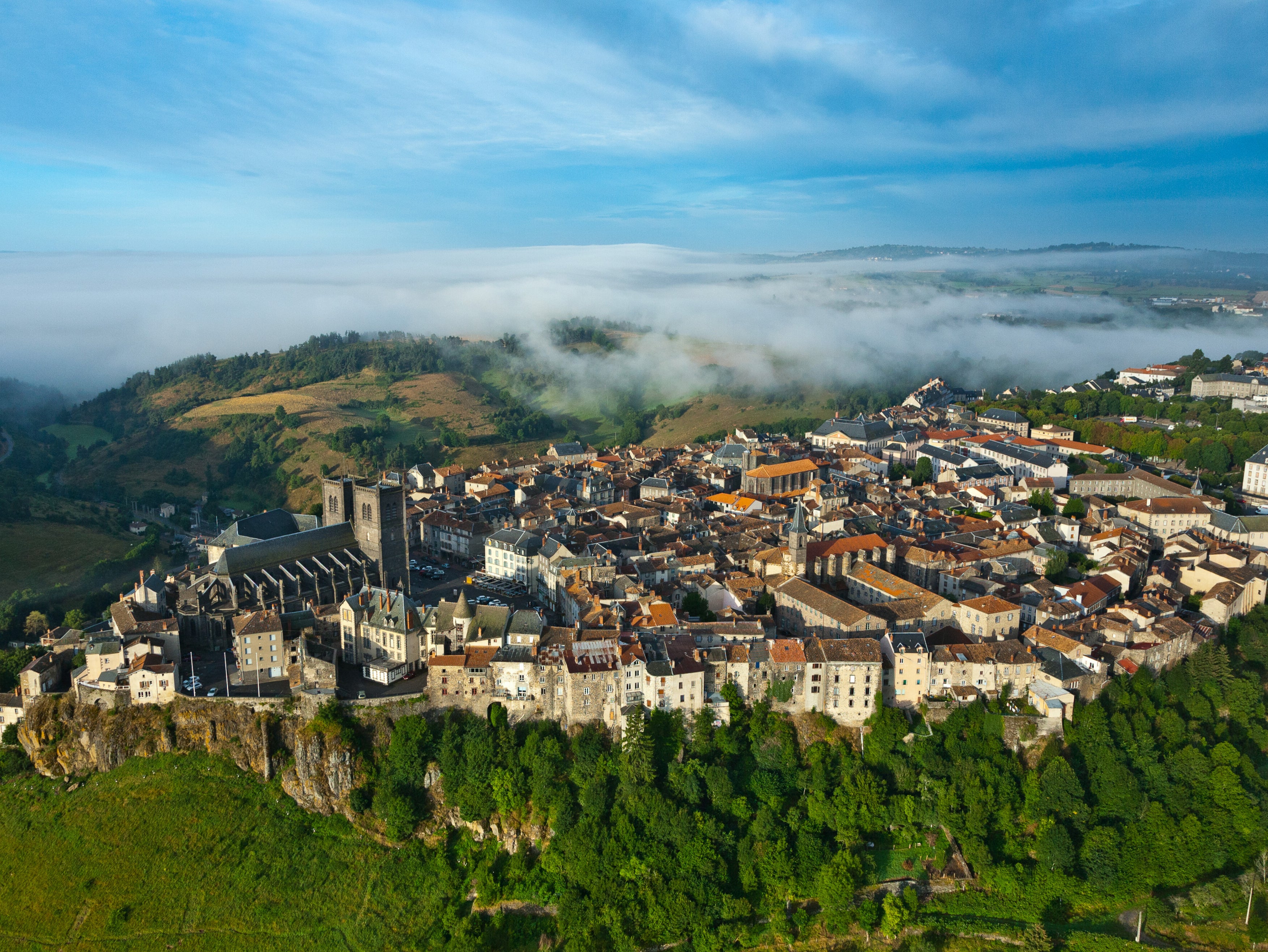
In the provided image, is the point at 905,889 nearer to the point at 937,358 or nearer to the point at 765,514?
the point at 765,514

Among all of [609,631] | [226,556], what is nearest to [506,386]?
[226,556]

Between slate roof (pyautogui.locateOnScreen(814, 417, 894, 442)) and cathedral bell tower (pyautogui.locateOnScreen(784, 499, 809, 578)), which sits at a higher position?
slate roof (pyautogui.locateOnScreen(814, 417, 894, 442))

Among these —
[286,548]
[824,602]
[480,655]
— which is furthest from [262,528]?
[824,602]

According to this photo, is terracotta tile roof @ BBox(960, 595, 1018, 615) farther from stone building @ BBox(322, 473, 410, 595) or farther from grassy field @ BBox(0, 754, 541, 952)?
stone building @ BBox(322, 473, 410, 595)

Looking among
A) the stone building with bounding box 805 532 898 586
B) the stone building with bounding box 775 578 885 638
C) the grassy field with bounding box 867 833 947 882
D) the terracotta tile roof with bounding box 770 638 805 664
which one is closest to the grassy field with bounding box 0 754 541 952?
the grassy field with bounding box 867 833 947 882

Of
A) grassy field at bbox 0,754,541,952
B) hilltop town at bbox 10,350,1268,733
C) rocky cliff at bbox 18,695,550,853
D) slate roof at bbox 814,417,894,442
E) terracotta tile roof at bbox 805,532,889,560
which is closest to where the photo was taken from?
A: grassy field at bbox 0,754,541,952

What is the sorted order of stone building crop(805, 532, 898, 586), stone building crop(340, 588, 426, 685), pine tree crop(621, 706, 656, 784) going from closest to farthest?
pine tree crop(621, 706, 656, 784) → stone building crop(340, 588, 426, 685) → stone building crop(805, 532, 898, 586)

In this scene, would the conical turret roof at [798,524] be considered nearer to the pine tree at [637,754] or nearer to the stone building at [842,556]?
the stone building at [842,556]

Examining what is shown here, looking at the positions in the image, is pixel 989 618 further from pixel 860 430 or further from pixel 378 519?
pixel 860 430
